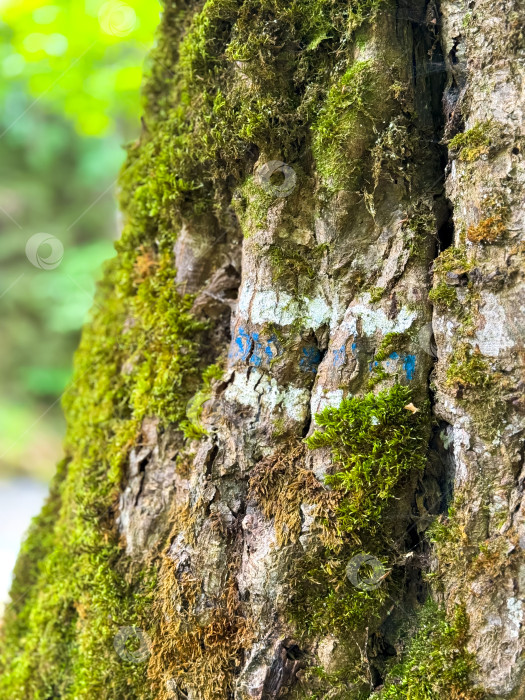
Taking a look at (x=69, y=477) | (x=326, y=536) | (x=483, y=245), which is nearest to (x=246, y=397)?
(x=326, y=536)

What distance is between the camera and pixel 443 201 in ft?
5.03

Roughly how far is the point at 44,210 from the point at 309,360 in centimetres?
680

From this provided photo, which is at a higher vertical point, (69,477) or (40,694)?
(69,477)

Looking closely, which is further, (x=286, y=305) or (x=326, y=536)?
(x=286, y=305)

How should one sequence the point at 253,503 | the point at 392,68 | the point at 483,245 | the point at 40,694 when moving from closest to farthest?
the point at 483,245 → the point at 392,68 → the point at 253,503 → the point at 40,694

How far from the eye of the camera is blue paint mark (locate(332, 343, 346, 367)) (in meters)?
1.53

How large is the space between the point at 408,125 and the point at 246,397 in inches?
39.3

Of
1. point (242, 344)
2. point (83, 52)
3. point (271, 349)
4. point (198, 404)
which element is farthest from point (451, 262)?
point (83, 52)

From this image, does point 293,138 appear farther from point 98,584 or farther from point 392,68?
point 98,584

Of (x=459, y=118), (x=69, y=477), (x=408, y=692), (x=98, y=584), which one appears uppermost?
(x=459, y=118)

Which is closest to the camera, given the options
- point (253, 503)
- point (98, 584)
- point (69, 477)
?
point (253, 503)

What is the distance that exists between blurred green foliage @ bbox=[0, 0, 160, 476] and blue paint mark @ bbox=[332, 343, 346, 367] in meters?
3.92

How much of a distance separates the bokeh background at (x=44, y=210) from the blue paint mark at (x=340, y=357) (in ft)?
12.8

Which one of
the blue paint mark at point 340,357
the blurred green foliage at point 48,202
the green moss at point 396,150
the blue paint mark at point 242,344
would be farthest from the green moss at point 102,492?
the blurred green foliage at point 48,202
